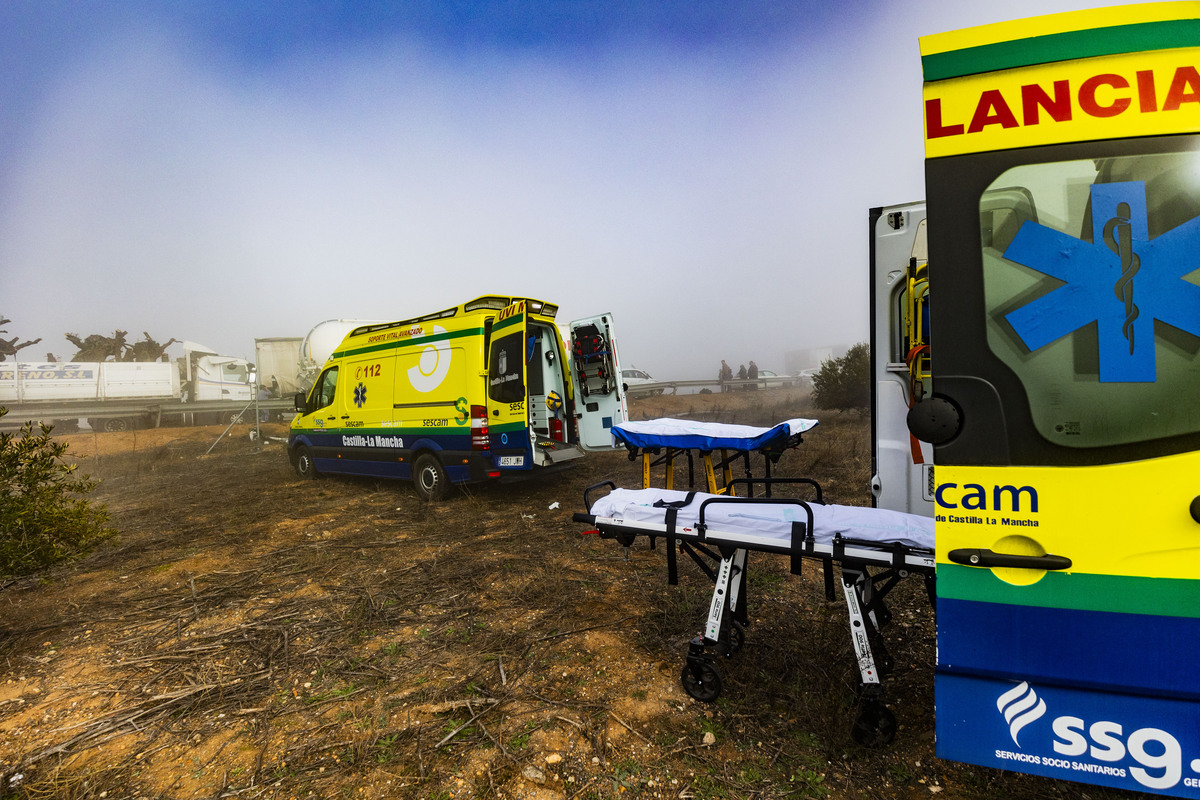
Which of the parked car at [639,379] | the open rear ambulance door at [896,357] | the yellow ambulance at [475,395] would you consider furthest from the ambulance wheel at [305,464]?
the parked car at [639,379]

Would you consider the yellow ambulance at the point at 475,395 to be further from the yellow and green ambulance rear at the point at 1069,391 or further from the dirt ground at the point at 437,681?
the yellow and green ambulance rear at the point at 1069,391

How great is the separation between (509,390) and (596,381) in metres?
1.39

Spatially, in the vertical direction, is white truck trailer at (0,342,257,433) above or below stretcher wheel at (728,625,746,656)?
above

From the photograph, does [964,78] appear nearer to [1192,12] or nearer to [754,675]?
[1192,12]

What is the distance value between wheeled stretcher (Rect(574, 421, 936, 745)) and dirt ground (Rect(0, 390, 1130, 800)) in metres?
0.17

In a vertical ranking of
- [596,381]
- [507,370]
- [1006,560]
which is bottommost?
[1006,560]

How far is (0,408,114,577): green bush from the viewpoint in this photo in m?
3.53

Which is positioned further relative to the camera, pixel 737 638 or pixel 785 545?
pixel 737 638

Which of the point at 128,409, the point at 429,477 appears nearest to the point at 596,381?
the point at 429,477

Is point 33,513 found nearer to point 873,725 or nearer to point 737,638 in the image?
point 737,638

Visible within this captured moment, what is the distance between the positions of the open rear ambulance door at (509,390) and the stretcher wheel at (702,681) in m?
4.39

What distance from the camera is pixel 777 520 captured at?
2582mm

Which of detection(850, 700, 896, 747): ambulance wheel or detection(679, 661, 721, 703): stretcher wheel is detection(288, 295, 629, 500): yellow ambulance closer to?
detection(679, 661, 721, 703): stretcher wheel

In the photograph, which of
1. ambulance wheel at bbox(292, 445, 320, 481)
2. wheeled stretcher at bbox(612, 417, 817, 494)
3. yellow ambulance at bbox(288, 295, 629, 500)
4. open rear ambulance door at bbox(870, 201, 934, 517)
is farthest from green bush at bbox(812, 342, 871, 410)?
ambulance wheel at bbox(292, 445, 320, 481)
